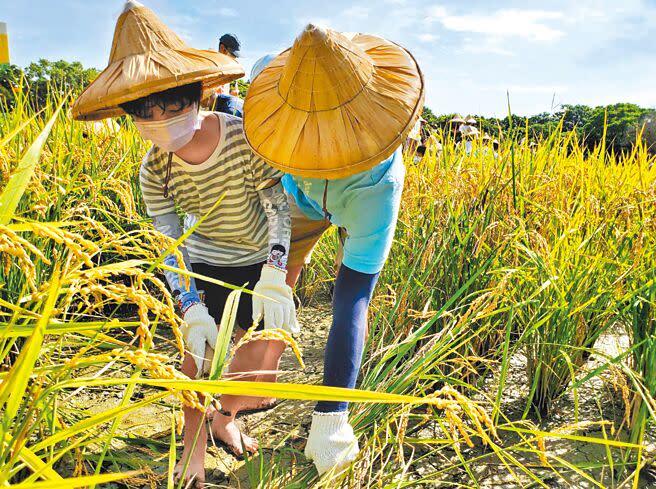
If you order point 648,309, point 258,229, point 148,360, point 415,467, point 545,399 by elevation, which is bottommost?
point 415,467

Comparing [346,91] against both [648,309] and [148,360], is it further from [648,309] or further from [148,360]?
[648,309]

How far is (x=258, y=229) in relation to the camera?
1.71m

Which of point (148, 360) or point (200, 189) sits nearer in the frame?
point (148, 360)

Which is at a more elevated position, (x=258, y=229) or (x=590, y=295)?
(x=258, y=229)

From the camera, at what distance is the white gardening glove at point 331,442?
121 centimetres

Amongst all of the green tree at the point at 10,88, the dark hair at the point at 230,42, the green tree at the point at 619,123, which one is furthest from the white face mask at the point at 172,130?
the green tree at the point at 619,123

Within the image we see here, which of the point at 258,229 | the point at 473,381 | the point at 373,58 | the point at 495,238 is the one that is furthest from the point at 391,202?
the point at 473,381

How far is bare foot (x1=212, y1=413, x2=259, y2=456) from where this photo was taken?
64.6 inches

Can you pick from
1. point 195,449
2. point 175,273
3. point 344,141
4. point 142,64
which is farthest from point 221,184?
point 195,449

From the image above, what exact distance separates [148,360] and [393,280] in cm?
150

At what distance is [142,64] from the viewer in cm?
123

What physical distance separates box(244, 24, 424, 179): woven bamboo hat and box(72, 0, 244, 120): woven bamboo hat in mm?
236

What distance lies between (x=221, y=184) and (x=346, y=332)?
2.02ft

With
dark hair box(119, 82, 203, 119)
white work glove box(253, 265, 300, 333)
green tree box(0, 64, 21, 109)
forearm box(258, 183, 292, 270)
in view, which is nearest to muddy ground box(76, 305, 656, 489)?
white work glove box(253, 265, 300, 333)
